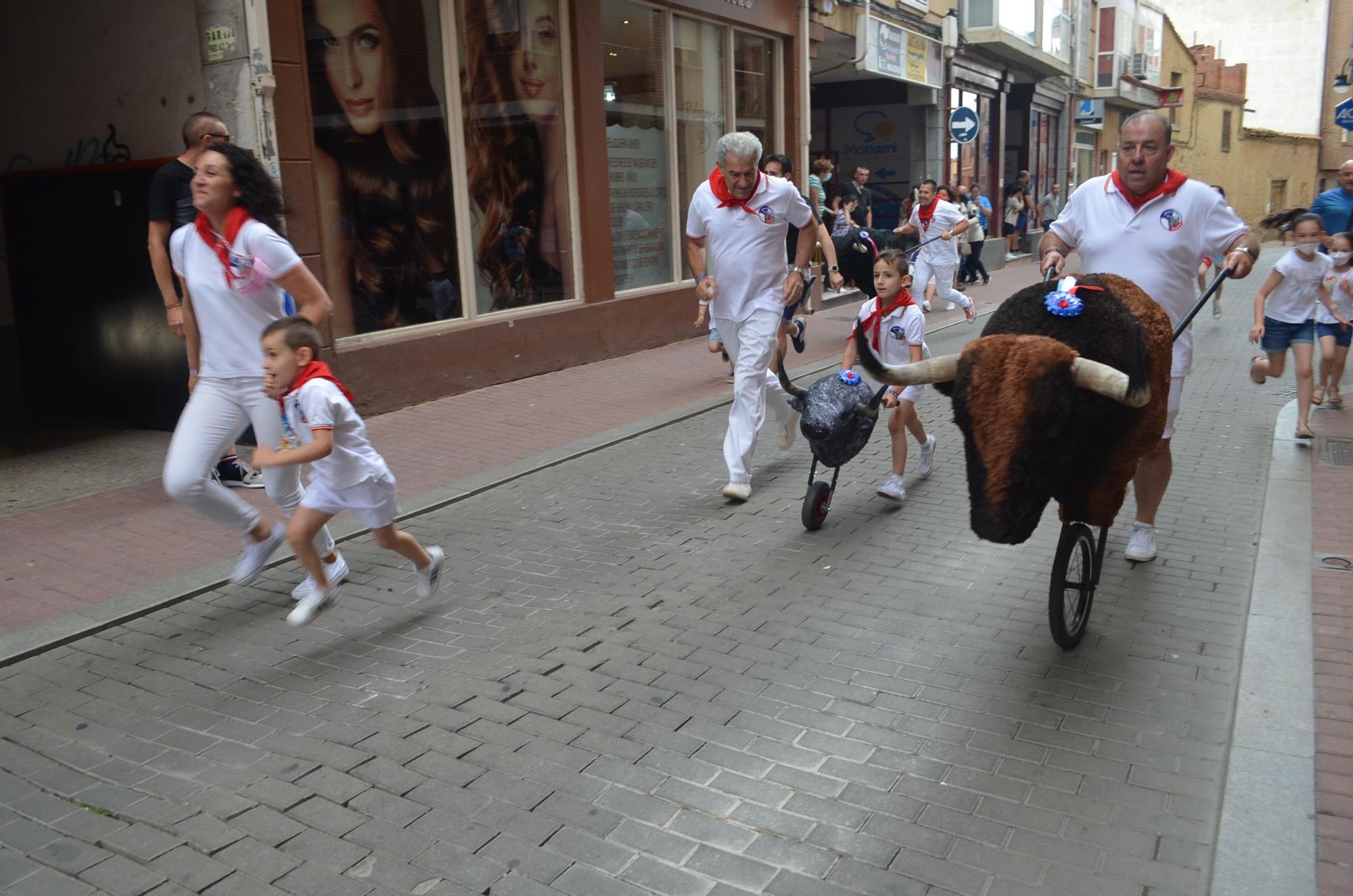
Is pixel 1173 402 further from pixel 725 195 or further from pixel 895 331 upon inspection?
pixel 725 195

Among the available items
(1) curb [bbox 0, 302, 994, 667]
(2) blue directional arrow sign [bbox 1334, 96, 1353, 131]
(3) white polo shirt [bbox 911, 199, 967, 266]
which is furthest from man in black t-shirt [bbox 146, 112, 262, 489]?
(2) blue directional arrow sign [bbox 1334, 96, 1353, 131]

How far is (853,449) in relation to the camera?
6246mm

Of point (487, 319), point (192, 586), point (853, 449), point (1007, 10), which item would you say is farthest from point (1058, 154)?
point (192, 586)

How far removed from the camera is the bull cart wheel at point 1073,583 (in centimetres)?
428

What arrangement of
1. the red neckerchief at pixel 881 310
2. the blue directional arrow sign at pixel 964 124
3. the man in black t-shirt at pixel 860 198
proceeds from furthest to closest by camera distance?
the blue directional arrow sign at pixel 964 124 < the man in black t-shirt at pixel 860 198 < the red neckerchief at pixel 881 310

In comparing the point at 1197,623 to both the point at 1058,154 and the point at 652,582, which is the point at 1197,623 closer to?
the point at 652,582

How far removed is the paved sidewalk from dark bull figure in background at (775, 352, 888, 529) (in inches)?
94.2

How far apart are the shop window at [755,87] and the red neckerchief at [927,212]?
2411 mm

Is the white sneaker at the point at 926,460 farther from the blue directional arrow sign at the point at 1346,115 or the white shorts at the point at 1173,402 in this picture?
the blue directional arrow sign at the point at 1346,115

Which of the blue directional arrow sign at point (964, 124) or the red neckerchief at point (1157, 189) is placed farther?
the blue directional arrow sign at point (964, 124)

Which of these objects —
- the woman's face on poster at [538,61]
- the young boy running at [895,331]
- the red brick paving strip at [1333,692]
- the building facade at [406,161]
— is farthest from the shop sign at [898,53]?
the red brick paving strip at [1333,692]

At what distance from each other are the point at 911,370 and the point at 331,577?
2.85m

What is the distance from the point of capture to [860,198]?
18.1 m

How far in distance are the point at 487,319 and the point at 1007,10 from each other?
1770 centimetres
